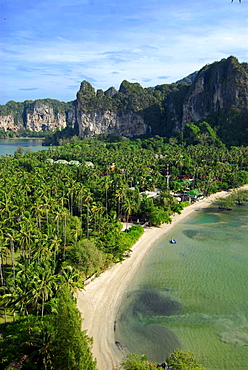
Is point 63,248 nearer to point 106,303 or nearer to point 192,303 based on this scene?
point 106,303

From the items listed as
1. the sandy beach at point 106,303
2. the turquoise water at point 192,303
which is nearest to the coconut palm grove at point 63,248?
the sandy beach at point 106,303

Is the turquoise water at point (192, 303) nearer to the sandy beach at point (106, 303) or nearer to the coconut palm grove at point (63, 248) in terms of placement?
the sandy beach at point (106, 303)

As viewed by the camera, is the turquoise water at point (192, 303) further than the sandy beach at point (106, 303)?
Yes

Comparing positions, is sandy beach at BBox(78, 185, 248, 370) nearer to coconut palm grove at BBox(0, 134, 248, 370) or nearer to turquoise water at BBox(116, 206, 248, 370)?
turquoise water at BBox(116, 206, 248, 370)

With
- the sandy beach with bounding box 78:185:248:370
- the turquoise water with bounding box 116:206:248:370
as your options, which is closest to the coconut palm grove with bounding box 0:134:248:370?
the sandy beach with bounding box 78:185:248:370

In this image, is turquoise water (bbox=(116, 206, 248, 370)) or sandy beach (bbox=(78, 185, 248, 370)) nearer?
sandy beach (bbox=(78, 185, 248, 370))
